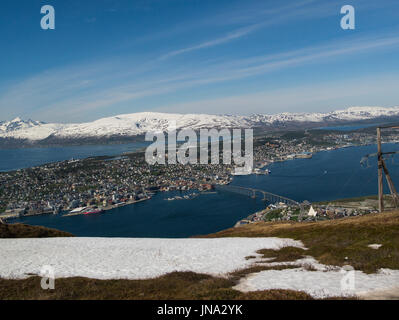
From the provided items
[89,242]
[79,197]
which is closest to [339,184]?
[79,197]

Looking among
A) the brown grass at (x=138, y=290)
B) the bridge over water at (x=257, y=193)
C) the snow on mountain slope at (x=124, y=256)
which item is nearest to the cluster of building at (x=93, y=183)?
the bridge over water at (x=257, y=193)

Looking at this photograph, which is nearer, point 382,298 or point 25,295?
point 382,298

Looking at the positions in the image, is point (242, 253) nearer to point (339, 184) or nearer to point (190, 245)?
point (190, 245)

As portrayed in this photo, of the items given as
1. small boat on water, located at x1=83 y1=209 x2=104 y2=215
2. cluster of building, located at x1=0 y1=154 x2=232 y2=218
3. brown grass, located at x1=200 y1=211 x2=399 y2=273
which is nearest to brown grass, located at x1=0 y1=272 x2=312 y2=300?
brown grass, located at x1=200 y1=211 x2=399 y2=273

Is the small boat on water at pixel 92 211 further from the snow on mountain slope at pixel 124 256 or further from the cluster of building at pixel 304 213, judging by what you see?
the snow on mountain slope at pixel 124 256

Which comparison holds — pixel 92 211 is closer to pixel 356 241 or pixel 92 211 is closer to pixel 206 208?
pixel 206 208

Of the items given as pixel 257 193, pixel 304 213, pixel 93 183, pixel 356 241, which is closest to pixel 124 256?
pixel 356 241
